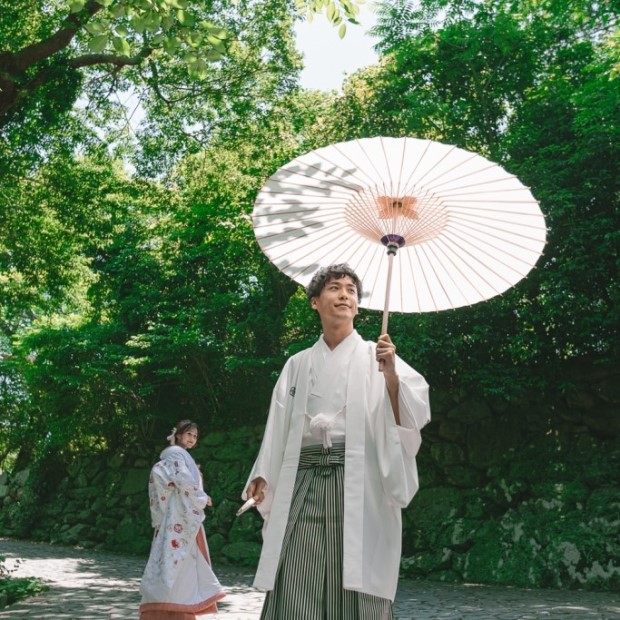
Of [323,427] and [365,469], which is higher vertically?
[323,427]

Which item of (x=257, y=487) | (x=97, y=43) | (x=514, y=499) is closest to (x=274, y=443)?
(x=257, y=487)

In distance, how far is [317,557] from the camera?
2.79m

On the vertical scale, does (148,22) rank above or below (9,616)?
above

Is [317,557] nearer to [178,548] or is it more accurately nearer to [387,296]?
[387,296]

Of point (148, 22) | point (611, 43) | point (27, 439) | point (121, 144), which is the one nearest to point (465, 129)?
point (611, 43)

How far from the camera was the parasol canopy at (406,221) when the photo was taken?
11.2ft

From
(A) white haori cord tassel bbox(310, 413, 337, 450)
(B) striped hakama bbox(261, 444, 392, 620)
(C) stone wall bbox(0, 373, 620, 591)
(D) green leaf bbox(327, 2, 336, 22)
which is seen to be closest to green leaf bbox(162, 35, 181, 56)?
(D) green leaf bbox(327, 2, 336, 22)

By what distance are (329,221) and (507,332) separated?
7.29 meters

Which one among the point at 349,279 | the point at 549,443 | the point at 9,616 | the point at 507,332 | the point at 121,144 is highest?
the point at 121,144

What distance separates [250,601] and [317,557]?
5.48 metres

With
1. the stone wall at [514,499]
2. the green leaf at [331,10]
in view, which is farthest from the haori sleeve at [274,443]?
the stone wall at [514,499]

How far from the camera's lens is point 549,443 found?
1027cm

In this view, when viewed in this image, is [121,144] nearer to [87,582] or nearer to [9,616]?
[87,582]

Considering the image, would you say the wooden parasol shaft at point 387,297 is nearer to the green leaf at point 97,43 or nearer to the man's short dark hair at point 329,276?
the man's short dark hair at point 329,276
